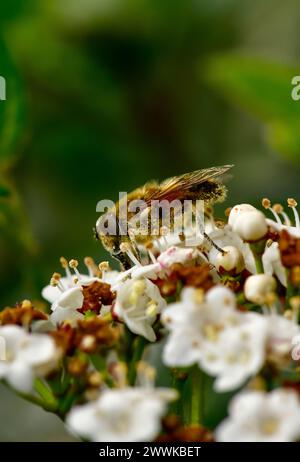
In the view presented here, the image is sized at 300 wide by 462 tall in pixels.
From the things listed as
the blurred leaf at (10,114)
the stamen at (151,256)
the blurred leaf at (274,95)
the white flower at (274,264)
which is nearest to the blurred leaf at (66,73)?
the blurred leaf at (274,95)

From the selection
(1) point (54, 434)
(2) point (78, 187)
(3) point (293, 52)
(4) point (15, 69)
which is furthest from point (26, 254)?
(3) point (293, 52)

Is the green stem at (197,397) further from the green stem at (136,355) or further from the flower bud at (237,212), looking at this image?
the flower bud at (237,212)

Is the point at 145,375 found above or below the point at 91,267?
below

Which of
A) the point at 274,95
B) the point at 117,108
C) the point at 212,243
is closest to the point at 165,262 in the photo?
the point at 212,243

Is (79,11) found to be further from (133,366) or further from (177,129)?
(133,366)

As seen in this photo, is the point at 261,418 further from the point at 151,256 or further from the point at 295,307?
the point at 151,256
